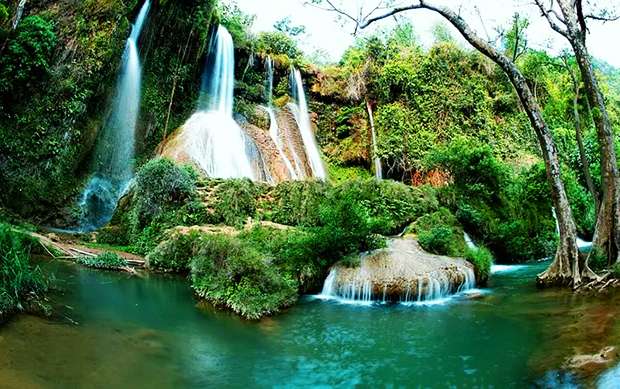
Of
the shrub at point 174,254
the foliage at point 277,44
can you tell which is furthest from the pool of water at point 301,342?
the foliage at point 277,44

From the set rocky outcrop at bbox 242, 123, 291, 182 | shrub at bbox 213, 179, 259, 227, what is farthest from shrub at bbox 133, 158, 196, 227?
rocky outcrop at bbox 242, 123, 291, 182

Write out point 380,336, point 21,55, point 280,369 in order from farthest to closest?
point 21,55 → point 380,336 → point 280,369

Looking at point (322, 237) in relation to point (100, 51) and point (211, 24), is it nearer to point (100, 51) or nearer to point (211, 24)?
point (100, 51)

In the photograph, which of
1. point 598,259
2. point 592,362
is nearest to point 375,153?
point 598,259

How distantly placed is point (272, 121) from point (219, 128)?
373cm

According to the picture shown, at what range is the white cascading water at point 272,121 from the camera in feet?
70.8

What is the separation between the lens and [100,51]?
55.7ft

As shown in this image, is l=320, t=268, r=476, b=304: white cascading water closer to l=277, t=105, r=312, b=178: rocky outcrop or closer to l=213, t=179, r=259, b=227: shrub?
l=213, t=179, r=259, b=227: shrub

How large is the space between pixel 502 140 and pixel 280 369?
74.6 feet

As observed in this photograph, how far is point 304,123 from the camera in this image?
2477cm

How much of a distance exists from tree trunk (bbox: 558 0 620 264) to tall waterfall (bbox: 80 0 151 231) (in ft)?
47.4

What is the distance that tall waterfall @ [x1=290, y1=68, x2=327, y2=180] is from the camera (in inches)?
927

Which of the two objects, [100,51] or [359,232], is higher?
[100,51]

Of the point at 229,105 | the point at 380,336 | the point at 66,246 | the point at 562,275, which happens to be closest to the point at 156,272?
the point at 66,246
